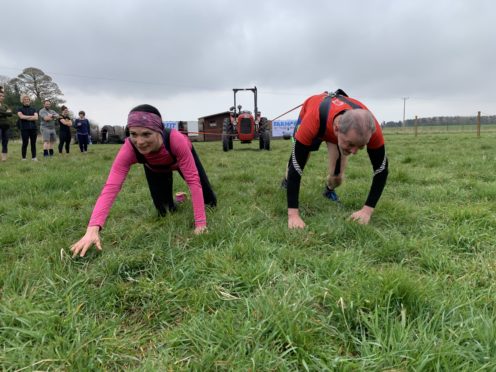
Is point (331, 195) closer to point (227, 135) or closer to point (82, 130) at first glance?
point (227, 135)

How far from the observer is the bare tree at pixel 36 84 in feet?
142

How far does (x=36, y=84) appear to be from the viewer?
44438mm

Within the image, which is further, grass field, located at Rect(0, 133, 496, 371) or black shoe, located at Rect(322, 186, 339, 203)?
black shoe, located at Rect(322, 186, 339, 203)

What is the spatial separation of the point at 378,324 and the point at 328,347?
0.27 metres

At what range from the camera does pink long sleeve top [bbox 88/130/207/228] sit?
2.37 meters

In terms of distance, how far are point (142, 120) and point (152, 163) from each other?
584 mm

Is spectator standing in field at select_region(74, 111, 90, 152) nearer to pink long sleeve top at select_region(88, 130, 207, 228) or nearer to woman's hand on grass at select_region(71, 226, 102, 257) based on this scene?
pink long sleeve top at select_region(88, 130, 207, 228)

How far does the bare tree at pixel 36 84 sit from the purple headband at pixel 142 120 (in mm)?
50427

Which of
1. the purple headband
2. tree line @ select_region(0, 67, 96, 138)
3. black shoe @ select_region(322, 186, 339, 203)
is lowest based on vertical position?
black shoe @ select_region(322, 186, 339, 203)

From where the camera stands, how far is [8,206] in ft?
11.5

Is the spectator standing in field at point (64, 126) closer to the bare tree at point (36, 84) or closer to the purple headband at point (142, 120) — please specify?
the purple headband at point (142, 120)

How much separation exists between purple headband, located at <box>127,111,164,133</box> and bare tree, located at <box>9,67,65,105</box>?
1985 inches

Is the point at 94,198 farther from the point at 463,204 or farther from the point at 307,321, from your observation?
the point at 463,204

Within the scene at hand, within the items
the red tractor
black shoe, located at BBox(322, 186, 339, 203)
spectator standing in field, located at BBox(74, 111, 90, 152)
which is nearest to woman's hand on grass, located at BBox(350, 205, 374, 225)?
black shoe, located at BBox(322, 186, 339, 203)
